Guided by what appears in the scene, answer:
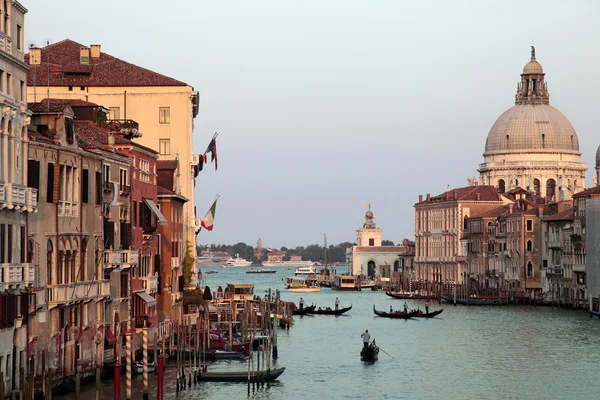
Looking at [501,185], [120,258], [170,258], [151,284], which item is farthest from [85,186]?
[501,185]

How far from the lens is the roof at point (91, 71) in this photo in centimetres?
4925

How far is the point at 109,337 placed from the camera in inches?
1201

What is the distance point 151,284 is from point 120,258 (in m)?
5.71

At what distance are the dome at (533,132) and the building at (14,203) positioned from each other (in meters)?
102

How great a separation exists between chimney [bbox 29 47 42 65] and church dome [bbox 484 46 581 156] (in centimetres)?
8090

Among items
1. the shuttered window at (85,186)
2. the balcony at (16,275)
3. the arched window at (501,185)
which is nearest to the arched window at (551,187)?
the arched window at (501,185)

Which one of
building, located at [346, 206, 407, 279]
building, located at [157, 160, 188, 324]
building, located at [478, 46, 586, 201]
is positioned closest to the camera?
building, located at [157, 160, 188, 324]

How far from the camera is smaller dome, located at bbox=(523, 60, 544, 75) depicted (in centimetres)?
12888

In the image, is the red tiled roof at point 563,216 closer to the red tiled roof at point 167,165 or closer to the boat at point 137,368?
the red tiled roof at point 167,165

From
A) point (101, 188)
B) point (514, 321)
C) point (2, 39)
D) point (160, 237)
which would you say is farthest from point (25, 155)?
point (514, 321)

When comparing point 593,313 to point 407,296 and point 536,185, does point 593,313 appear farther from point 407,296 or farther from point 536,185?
point 536,185

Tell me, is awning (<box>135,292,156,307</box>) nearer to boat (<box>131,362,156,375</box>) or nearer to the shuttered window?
boat (<box>131,362,156,375</box>)

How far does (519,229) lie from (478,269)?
36.6ft

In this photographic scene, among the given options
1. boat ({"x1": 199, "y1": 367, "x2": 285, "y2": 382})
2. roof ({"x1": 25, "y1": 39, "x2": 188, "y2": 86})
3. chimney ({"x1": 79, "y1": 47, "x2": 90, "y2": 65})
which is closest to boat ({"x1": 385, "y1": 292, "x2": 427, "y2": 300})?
roof ({"x1": 25, "y1": 39, "x2": 188, "y2": 86})
